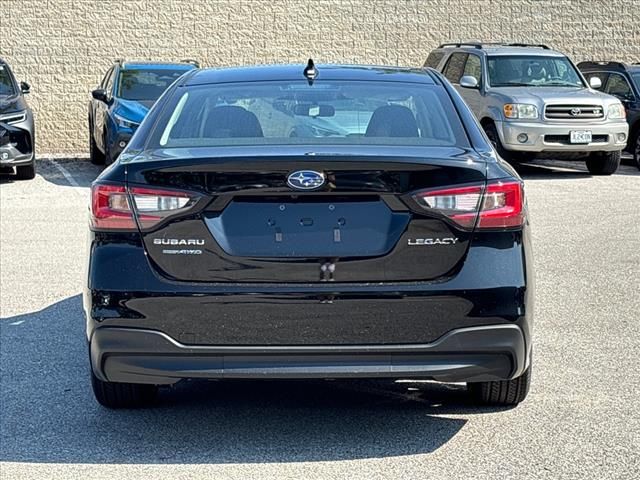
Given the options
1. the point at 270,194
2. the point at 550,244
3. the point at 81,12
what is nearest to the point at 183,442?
the point at 270,194

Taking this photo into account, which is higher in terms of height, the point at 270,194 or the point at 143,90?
the point at 270,194

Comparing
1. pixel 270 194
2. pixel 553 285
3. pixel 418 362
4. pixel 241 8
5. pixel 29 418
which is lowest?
pixel 241 8

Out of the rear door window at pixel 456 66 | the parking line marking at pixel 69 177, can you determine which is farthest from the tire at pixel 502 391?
the rear door window at pixel 456 66

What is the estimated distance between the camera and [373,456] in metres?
5.27

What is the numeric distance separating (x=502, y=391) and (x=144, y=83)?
42.8ft

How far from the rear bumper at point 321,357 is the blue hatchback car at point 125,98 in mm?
11750

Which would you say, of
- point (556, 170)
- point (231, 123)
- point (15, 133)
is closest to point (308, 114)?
point (231, 123)

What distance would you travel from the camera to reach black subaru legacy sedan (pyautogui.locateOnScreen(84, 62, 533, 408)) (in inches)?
196

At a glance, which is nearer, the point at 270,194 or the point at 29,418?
the point at 270,194

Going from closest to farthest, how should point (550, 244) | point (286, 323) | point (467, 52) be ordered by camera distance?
point (286, 323) < point (550, 244) < point (467, 52)

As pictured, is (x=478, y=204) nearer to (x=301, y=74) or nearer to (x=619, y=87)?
(x=301, y=74)

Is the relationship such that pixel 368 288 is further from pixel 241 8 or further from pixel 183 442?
pixel 241 8

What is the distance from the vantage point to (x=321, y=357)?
4992mm

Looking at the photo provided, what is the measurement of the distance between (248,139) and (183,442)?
54.4 inches
